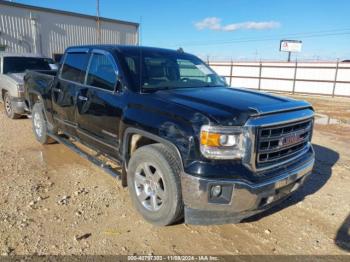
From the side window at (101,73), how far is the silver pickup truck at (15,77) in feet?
14.2

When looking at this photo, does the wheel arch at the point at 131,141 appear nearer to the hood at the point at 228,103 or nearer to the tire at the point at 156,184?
the tire at the point at 156,184

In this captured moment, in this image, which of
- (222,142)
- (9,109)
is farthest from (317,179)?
(9,109)

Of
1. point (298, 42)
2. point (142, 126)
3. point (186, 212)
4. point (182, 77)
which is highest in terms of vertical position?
point (298, 42)

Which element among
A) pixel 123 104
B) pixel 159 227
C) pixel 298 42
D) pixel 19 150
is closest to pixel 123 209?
pixel 159 227

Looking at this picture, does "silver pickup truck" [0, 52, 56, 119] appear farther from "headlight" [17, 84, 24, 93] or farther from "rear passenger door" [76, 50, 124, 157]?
"rear passenger door" [76, 50, 124, 157]

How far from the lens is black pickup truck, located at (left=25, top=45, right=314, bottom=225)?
2.71 metres

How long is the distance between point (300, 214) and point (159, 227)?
176 centimetres

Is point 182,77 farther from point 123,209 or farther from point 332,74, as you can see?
point 332,74

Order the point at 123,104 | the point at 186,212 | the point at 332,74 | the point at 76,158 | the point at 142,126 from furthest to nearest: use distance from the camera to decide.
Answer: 1. the point at 332,74
2. the point at 76,158
3. the point at 123,104
4. the point at 142,126
5. the point at 186,212

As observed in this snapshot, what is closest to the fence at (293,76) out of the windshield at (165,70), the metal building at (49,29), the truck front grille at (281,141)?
the metal building at (49,29)

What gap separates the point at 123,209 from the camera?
12.1 ft

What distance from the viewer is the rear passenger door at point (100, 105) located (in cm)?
369

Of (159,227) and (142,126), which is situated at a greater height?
(142,126)

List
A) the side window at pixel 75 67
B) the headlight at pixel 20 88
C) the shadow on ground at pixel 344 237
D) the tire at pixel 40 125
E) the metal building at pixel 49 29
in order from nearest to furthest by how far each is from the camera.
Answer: the shadow on ground at pixel 344 237 → the side window at pixel 75 67 → the tire at pixel 40 125 → the headlight at pixel 20 88 → the metal building at pixel 49 29
